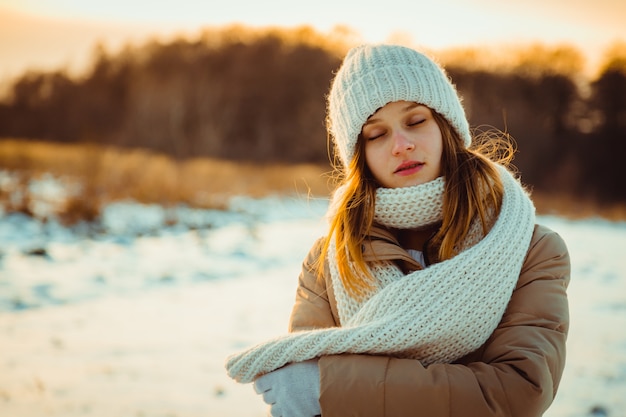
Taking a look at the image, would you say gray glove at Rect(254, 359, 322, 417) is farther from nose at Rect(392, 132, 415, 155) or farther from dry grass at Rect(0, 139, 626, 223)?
dry grass at Rect(0, 139, 626, 223)

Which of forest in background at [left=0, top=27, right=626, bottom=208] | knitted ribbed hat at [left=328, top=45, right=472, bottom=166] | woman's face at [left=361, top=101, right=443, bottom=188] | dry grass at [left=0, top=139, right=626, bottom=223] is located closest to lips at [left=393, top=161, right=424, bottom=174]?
woman's face at [left=361, top=101, right=443, bottom=188]

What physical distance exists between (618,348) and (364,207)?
281 centimetres

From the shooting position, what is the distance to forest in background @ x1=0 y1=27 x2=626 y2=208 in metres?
16.8

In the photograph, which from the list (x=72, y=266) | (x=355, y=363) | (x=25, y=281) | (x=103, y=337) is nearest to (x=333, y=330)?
(x=355, y=363)

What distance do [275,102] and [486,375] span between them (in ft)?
80.0

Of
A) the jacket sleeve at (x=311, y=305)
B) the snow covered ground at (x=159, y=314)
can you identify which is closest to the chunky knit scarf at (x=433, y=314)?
the jacket sleeve at (x=311, y=305)

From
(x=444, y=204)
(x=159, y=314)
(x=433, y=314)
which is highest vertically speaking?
(x=444, y=204)

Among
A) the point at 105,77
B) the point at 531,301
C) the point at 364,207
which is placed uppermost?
the point at 364,207

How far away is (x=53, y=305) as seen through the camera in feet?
14.4

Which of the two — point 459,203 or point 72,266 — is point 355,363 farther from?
point 72,266

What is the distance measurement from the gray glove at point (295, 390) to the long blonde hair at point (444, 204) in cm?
30

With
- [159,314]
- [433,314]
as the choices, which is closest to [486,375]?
[433,314]

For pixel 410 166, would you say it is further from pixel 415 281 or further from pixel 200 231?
pixel 200 231

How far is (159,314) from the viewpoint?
4.28 metres
